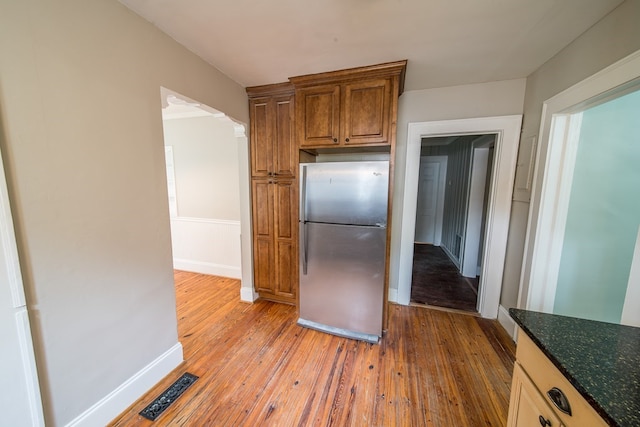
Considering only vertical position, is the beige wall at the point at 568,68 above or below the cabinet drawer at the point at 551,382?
above

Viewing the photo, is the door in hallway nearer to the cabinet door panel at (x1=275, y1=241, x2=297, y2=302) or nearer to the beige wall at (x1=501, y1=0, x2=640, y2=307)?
the beige wall at (x1=501, y1=0, x2=640, y2=307)

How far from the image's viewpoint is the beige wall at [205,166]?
330 centimetres

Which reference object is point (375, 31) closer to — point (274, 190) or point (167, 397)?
point (274, 190)

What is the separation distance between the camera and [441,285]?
3367 mm

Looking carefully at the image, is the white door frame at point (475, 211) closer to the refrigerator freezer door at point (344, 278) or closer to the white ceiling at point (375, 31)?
the white ceiling at point (375, 31)

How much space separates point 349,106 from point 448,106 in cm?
115

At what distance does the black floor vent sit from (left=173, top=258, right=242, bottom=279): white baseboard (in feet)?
5.86

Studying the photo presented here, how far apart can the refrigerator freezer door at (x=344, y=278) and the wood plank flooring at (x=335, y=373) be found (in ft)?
0.52

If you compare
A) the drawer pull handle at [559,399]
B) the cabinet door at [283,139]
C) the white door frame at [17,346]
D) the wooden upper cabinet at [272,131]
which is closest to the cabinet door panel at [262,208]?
the wooden upper cabinet at [272,131]

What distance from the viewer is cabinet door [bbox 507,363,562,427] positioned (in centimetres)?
81

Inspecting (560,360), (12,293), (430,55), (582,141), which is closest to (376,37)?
(430,55)

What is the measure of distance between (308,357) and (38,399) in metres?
1.54

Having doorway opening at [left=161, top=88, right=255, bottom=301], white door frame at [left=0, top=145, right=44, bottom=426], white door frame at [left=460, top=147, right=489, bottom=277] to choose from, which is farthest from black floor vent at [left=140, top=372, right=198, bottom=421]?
white door frame at [left=460, top=147, right=489, bottom=277]

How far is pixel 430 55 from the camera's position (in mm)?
1843
